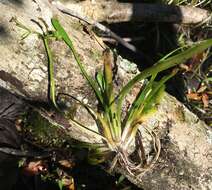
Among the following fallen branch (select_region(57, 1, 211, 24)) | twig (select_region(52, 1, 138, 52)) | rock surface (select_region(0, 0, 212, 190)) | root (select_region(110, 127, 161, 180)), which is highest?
fallen branch (select_region(57, 1, 211, 24))

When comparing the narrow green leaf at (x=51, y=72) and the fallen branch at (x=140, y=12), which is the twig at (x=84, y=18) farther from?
the narrow green leaf at (x=51, y=72)

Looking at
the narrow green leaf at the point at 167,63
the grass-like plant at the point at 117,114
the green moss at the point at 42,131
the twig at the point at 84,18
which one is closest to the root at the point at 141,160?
the grass-like plant at the point at 117,114

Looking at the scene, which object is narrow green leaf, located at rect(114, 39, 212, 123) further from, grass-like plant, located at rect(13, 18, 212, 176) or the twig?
the twig

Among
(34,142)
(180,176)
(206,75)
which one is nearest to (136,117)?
(180,176)

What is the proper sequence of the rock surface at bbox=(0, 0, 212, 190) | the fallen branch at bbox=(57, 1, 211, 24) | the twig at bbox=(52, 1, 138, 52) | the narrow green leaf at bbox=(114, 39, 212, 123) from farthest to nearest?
the fallen branch at bbox=(57, 1, 211, 24) → the twig at bbox=(52, 1, 138, 52) → the rock surface at bbox=(0, 0, 212, 190) → the narrow green leaf at bbox=(114, 39, 212, 123)

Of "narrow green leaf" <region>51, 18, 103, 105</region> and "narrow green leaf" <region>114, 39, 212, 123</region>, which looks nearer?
"narrow green leaf" <region>114, 39, 212, 123</region>

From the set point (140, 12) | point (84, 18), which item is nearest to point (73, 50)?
point (84, 18)

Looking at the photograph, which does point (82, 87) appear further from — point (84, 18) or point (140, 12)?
point (140, 12)

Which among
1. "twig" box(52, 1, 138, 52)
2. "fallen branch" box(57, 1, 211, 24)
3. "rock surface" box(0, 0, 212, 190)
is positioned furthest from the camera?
"fallen branch" box(57, 1, 211, 24)

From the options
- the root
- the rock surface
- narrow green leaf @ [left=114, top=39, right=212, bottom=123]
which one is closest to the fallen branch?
the rock surface
